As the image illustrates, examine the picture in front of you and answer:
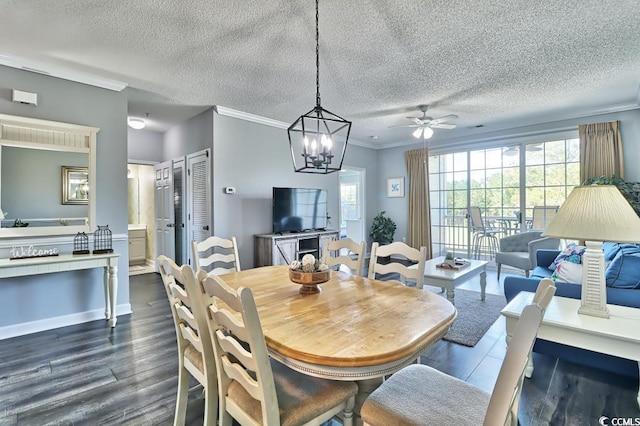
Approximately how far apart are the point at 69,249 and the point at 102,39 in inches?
87.1

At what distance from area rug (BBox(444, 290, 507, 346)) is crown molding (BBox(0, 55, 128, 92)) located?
4.43 metres

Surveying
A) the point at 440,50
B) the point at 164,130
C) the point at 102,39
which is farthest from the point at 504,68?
the point at 164,130

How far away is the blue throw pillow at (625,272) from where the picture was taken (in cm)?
217

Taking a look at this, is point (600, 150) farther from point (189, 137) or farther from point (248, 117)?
point (189, 137)

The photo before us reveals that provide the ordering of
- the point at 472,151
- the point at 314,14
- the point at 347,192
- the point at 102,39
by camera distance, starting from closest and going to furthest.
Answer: the point at 314,14 → the point at 102,39 → the point at 472,151 → the point at 347,192

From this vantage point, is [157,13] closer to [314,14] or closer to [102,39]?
[102,39]

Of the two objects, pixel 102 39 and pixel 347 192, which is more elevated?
pixel 102 39

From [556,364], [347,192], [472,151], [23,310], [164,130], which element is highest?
[164,130]

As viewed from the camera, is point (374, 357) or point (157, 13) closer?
point (374, 357)

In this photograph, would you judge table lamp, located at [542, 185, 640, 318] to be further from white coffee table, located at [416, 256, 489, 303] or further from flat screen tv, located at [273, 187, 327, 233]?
flat screen tv, located at [273, 187, 327, 233]

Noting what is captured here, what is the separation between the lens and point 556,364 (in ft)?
8.02

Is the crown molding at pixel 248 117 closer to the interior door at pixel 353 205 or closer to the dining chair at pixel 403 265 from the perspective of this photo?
the interior door at pixel 353 205

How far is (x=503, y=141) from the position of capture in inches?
228

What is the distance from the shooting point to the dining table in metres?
1.10
